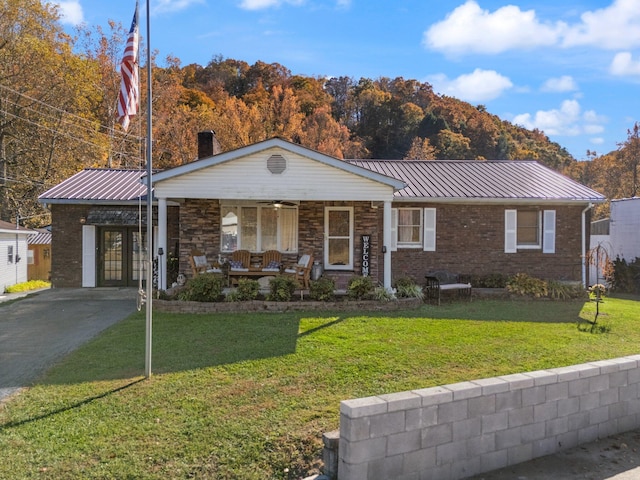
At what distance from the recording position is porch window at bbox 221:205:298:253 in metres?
14.0

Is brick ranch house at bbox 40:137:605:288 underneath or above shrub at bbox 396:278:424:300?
above

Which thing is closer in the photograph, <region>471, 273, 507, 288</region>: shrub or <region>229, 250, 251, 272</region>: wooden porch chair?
<region>229, 250, 251, 272</region>: wooden porch chair

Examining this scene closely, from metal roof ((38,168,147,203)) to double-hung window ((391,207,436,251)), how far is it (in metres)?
7.72

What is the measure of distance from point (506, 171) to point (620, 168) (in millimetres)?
29791

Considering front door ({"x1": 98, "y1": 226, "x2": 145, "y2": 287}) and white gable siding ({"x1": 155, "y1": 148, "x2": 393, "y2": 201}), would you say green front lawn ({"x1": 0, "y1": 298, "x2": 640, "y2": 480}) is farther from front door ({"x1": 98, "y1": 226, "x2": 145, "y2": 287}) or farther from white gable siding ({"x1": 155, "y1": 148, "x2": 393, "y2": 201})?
front door ({"x1": 98, "y1": 226, "x2": 145, "y2": 287})

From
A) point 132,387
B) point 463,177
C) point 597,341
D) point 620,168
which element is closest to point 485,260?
point 463,177

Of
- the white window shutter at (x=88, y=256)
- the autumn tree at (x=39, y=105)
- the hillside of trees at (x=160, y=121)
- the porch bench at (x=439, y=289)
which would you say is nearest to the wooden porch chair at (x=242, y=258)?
the white window shutter at (x=88, y=256)

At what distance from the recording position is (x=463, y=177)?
1700cm

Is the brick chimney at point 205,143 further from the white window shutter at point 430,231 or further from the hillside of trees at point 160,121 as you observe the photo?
the hillside of trees at point 160,121

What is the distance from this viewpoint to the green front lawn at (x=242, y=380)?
163 inches

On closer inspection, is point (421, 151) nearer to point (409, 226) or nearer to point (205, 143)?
point (409, 226)

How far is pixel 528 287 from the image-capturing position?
13000mm

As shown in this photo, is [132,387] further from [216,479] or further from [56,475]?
[216,479]

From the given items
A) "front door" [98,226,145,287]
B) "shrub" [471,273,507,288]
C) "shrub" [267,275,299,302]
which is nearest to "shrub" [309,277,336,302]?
"shrub" [267,275,299,302]
